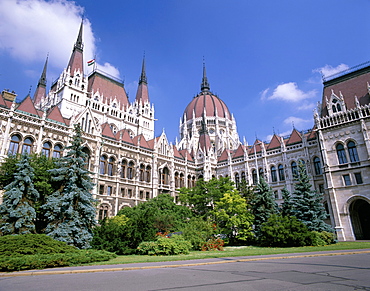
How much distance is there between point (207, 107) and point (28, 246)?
202 feet

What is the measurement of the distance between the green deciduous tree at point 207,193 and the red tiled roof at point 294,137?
13.4 metres

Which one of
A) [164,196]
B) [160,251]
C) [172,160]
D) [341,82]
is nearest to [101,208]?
[164,196]

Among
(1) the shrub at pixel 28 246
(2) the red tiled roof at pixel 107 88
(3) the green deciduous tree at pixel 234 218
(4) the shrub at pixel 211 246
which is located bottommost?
(4) the shrub at pixel 211 246

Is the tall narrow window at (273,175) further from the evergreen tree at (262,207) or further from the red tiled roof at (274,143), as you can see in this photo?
the evergreen tree at (262,207)

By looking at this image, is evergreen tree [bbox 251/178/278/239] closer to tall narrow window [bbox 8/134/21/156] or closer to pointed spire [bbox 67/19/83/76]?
tall narrow window [bbox 8/134/21/156]

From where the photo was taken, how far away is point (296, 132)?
3800 cm

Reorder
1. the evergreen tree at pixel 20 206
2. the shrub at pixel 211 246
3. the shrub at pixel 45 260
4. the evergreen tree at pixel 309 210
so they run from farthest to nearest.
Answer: the evergreen tree at pixel 309 210
the shrub at pixel 211 246
the evergreen tree at pixel 20 206
the shrub at pixel 45 260

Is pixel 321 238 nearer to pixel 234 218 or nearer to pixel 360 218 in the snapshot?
pixel 234 218

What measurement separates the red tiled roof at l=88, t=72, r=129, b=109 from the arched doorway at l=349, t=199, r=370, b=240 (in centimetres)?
4206

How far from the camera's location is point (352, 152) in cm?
2970

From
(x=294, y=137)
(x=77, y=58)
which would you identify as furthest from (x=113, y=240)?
(x=77, y=58)

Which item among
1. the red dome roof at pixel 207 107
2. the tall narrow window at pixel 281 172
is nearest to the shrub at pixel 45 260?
the tall narrow window at pixel 281 172

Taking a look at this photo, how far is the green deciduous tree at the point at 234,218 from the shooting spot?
2388 cm

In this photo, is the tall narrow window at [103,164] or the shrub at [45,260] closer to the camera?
the shrub at [45,260]
